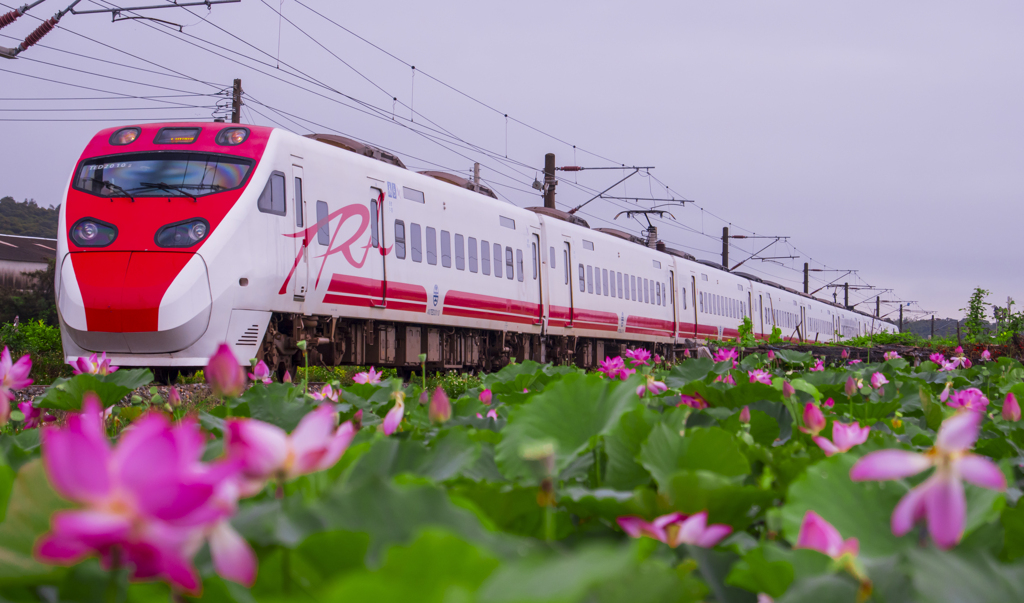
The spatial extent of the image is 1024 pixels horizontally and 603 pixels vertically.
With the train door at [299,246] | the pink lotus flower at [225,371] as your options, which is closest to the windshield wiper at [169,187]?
the train door at [299,246]

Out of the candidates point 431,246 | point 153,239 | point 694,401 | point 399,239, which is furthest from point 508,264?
point 694,401

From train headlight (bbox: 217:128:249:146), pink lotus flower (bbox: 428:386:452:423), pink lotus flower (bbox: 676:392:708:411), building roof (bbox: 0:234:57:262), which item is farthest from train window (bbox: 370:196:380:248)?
building roof (bbox: 0:234:57:262)

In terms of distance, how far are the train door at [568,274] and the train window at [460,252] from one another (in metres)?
3.83

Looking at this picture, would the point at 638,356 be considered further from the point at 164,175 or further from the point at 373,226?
the point at 373,226

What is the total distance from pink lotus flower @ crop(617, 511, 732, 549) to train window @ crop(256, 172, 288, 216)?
28.6 ft

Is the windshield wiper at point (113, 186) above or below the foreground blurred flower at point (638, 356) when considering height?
above

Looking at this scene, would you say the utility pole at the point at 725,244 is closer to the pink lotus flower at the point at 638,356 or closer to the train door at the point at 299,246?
the train door at the point at 299,246

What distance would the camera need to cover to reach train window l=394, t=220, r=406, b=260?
36.8 feet

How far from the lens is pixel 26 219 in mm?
55875

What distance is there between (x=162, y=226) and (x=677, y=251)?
18.1 meters

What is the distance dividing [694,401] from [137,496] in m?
1.59

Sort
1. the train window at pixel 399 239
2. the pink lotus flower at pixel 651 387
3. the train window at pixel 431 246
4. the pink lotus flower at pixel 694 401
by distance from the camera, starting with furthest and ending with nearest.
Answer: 1. the train window at pixel 431 246
2. the train window at pixel 399 239
3. the pink lotus flower at pixel 651 387
4. the pink lotus flower at pixel 694 401

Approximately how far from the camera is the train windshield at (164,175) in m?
8.82

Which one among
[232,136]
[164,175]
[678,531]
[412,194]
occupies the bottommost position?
[678,531]
